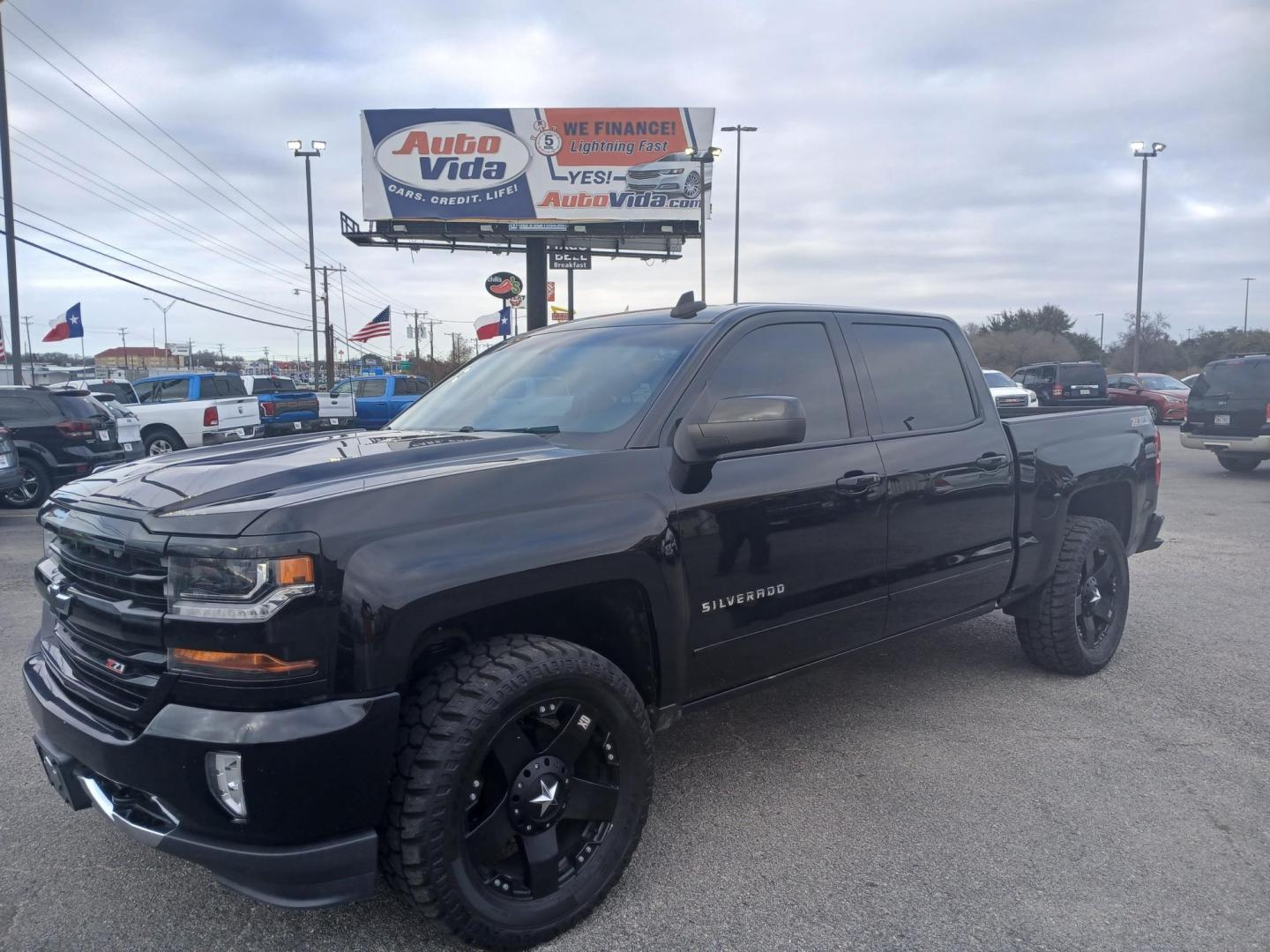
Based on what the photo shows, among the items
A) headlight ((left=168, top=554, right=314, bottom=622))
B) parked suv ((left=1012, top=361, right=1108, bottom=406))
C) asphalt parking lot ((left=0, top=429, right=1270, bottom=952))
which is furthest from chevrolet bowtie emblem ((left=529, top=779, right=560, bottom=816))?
parked suv ((left=1012, top=361, right=1108, bottom=406))

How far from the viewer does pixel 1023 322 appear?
3118 inches

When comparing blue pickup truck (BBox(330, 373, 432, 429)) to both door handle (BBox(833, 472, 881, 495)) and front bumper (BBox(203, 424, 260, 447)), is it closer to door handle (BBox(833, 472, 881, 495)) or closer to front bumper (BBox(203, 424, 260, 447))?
front bumper (BBox(203, 424, 260, 447))

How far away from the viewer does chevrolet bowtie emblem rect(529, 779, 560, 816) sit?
2.70 m

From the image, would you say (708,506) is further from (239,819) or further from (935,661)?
(935,661)

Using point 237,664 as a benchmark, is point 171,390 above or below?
above

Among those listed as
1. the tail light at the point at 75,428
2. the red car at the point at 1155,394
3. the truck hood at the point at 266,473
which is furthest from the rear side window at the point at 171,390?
the red car at the point at 1155,394

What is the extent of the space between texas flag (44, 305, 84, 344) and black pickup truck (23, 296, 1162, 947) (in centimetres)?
3124

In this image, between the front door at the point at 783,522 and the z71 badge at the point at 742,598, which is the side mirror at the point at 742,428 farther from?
the z71 badge at the point at 742,598

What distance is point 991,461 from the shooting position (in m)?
4.37

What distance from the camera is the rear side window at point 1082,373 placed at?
25453mm

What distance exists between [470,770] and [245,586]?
76 centimetres

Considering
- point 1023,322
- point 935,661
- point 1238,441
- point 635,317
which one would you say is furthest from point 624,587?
point 1023,322

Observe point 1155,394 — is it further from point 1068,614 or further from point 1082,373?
point 1068,614

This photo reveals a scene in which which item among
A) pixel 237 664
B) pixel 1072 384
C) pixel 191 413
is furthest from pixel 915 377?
pixel 1072 384
